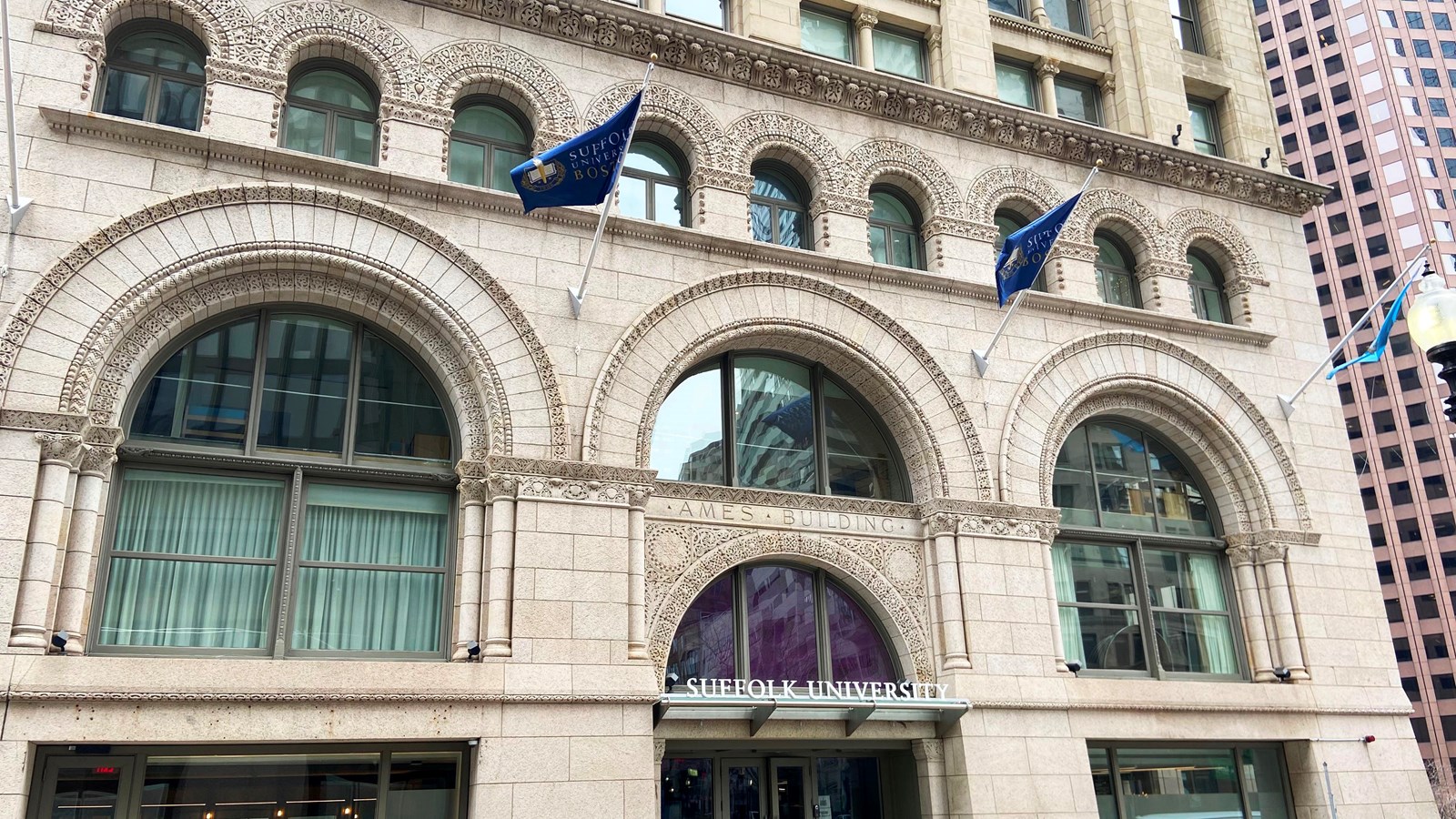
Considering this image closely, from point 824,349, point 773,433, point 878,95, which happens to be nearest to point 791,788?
point 773,433

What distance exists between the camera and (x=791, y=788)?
16.4 meters

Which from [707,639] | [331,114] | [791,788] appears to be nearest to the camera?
[331,114]

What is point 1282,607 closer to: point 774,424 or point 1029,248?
point 1029,248

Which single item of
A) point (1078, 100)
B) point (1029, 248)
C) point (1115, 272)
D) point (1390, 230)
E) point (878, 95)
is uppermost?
point (1390, 230)

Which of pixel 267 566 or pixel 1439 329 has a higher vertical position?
pixel 1439 329

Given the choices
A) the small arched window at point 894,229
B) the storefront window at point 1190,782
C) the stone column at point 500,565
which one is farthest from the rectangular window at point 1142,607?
the stone column at point 500,565

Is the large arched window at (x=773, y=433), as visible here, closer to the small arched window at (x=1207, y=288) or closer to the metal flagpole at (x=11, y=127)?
the small arched window at (x=1207, y=288)

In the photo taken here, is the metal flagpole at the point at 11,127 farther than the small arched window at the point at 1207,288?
No

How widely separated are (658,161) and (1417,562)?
299ft

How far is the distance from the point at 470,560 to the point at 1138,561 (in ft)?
39.2

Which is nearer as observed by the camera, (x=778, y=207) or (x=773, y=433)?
(x=773, y=433)

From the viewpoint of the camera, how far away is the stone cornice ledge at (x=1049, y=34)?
73.3ft

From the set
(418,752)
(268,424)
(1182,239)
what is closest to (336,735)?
(418,752)

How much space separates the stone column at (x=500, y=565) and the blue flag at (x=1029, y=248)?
336 inches
